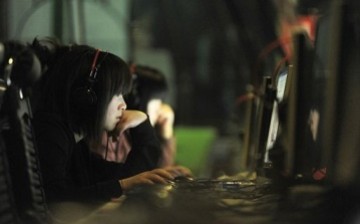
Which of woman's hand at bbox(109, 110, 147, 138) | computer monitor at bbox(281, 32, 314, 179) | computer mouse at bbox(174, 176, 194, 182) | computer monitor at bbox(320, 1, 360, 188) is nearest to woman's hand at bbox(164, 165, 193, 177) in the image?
computer mouse at bbox(174, 176, 194, 182)

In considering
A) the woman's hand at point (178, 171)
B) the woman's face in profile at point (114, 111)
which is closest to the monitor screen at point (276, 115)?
the woman's hand at point (178, 171)

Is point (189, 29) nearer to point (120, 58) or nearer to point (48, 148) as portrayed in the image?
point (120, 58)

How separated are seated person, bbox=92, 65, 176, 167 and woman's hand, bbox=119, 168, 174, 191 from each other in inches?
3.2

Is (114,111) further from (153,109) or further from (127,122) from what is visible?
(153,109)

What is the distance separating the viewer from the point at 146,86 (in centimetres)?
312

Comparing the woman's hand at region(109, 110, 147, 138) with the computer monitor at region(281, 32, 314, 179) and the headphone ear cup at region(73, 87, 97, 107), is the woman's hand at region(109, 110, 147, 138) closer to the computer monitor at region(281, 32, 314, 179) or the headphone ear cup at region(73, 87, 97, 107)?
the headphone ear cup at region(73, 87, 97, 107)

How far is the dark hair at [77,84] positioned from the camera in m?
2.28

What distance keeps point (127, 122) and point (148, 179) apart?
206 millimetres

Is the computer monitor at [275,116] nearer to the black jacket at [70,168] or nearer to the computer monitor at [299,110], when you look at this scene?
the computer monitor at [299,110]

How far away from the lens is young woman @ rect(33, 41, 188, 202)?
224 cm

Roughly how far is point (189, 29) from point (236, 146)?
2.10 ft

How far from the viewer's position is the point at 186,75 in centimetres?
441

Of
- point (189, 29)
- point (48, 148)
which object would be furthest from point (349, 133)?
point (189, 29)

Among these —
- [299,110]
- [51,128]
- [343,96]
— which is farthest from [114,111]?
[343,96]
